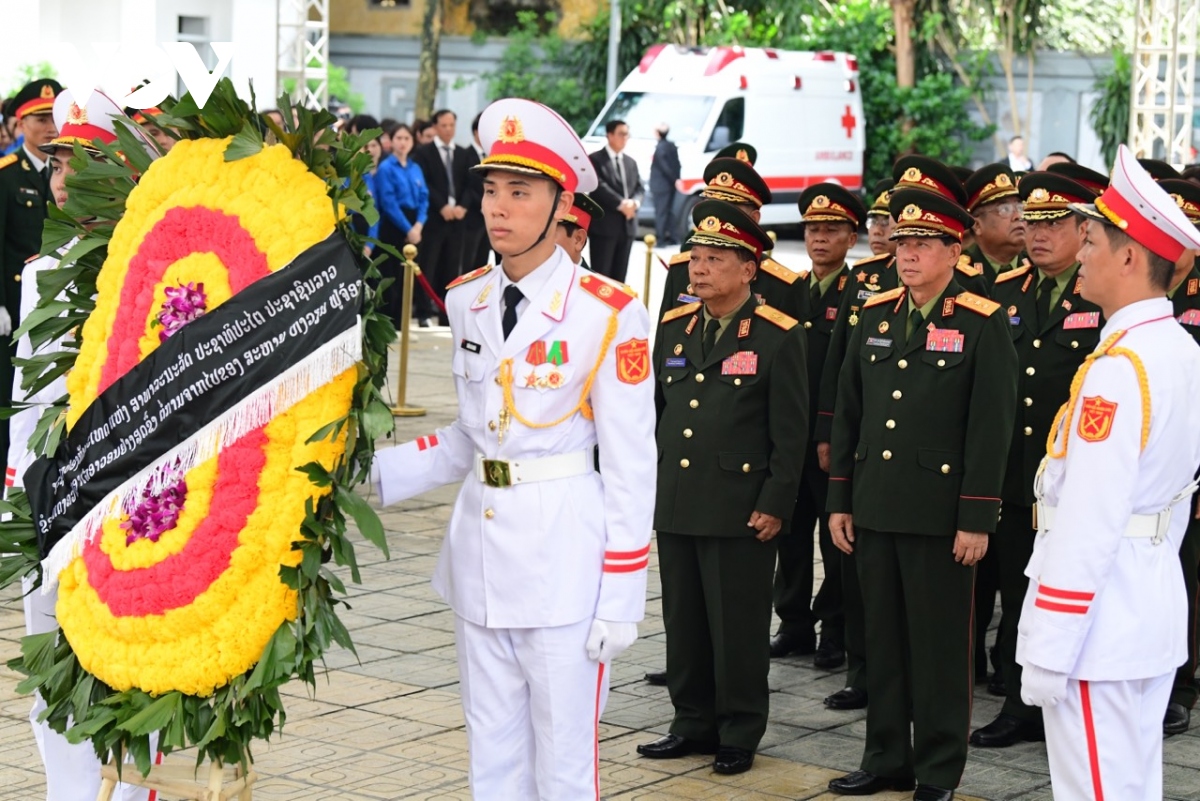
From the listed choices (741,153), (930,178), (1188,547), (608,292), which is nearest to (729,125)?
(741,153)

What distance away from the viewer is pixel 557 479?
14.3 ft

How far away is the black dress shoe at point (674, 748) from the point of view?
594 cm

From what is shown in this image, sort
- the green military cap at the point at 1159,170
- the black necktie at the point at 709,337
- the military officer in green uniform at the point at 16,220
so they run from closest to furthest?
the black necktie at the point at 709,337, the green military cap at the point at 1159,170, the military officer in green uniform at the point at 16,220

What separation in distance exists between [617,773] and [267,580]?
7.31 feet

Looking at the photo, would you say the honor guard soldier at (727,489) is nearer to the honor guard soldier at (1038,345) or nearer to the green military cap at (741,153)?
the honor guard soldier at (1038,345)

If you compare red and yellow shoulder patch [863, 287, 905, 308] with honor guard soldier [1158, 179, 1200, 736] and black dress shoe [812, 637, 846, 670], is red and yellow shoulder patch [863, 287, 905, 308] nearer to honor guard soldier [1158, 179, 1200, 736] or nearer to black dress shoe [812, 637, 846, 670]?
honor guard soldier [1158, 179, 1200, 736]

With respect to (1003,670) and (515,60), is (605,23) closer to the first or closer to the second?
(515,60)

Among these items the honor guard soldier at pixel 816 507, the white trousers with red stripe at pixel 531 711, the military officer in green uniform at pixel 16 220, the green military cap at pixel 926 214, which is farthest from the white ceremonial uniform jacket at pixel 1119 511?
the military officer in green uniform at pixel 16 220

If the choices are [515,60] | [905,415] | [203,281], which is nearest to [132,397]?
[203,281]

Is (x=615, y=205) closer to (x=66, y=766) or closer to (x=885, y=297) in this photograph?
(x=885, y=297)

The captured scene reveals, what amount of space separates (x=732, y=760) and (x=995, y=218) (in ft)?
10.4

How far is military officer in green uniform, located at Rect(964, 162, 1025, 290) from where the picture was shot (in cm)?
772

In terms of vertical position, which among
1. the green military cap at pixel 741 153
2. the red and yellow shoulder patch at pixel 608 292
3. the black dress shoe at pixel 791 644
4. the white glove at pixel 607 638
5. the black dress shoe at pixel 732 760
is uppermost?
the green military cap at pixel 741 153

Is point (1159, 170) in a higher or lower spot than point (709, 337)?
higher
